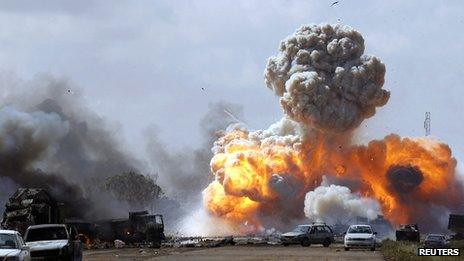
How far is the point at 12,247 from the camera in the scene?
83.7 ft

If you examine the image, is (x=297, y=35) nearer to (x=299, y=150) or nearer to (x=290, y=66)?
(x=290, y=66)

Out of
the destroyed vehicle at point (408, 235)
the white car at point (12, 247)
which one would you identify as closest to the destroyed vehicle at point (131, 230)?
the destroyed vehicle at point (408, 235)

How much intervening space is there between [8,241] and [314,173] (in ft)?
236

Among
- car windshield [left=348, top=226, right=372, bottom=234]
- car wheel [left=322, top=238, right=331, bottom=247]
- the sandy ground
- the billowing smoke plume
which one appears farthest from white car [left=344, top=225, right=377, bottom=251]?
the billowing smoke plume

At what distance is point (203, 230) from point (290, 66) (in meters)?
23.5

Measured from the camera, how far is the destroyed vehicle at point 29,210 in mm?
54750

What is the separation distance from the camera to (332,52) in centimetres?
8838

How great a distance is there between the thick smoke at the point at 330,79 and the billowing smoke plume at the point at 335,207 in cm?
748

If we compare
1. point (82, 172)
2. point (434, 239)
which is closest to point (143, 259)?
point (434, 239)

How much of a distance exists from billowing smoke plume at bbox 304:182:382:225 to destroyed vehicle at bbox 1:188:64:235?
132 ft

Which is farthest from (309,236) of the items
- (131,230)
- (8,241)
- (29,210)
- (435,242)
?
(8,241)

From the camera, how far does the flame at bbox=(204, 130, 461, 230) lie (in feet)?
307

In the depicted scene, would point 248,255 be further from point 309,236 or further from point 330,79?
point 330,79

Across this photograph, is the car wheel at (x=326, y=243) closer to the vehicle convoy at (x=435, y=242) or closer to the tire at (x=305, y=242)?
the tire at (x=305, y=242)
